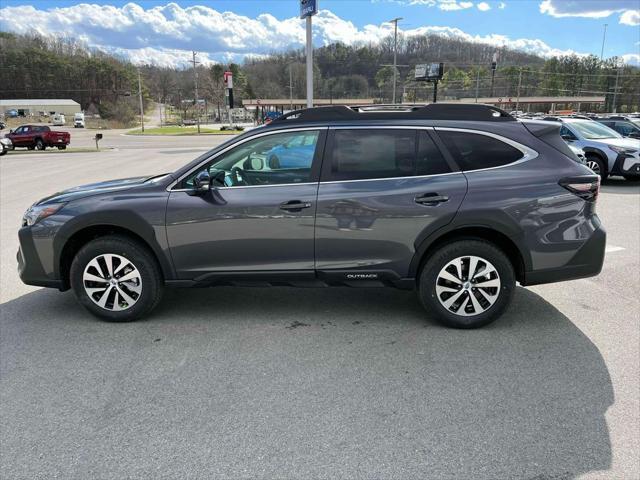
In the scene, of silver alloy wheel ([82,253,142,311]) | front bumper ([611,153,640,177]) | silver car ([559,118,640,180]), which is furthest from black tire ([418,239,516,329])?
front bumper ([611,153,640,177])

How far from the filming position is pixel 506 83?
447ft

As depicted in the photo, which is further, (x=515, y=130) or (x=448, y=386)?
(x=515, y=130)

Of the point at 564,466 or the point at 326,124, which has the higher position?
the point at 326,124

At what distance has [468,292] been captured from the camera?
4.13 m

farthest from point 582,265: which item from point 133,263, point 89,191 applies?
point 89,191

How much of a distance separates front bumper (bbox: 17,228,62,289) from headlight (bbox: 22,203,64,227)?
0.09 meters

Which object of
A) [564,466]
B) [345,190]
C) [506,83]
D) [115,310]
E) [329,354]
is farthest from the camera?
[506,83]

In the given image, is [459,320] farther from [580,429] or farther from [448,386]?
[580,429]

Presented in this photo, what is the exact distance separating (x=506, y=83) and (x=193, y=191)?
148 m

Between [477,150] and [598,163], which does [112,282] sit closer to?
Answer: [477,150]

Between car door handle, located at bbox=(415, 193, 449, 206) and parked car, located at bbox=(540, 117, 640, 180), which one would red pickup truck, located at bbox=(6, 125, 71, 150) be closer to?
parked car, located at bbox=(540, 117, 640, 180)

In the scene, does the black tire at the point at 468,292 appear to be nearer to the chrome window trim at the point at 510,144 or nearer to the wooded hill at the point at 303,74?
the chrome window trim at the point at 510,144

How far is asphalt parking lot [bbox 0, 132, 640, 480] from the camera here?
260 cm

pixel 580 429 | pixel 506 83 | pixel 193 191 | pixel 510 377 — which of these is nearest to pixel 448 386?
pixel 510 377
